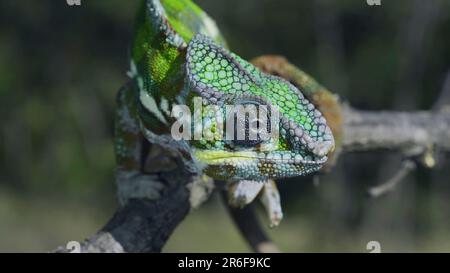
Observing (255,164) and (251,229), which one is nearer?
(255,164)

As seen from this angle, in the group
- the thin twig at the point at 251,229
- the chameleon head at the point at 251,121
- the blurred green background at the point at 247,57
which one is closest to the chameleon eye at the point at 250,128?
the chameleon head at the point at 251,121

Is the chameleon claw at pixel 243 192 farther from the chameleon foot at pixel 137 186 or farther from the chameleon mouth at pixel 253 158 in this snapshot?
the chameleon mouth at pixel 253 158

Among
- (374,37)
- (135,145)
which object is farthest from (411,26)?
(135,145)

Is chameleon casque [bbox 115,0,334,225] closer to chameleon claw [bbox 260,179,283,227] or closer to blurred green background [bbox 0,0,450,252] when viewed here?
chameleon claw [bbox 260,179,283,227]

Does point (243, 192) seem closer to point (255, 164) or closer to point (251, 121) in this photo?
point (255, 164)

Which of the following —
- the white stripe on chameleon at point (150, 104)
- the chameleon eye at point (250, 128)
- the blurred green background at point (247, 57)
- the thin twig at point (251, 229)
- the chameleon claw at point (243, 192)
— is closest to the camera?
the chameleon eye at point (250, 128)

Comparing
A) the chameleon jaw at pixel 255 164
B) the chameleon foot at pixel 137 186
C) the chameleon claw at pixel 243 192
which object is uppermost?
the chameleon foot at pixel 137 186

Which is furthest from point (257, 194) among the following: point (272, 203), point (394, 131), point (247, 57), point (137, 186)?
point (247, 57)
